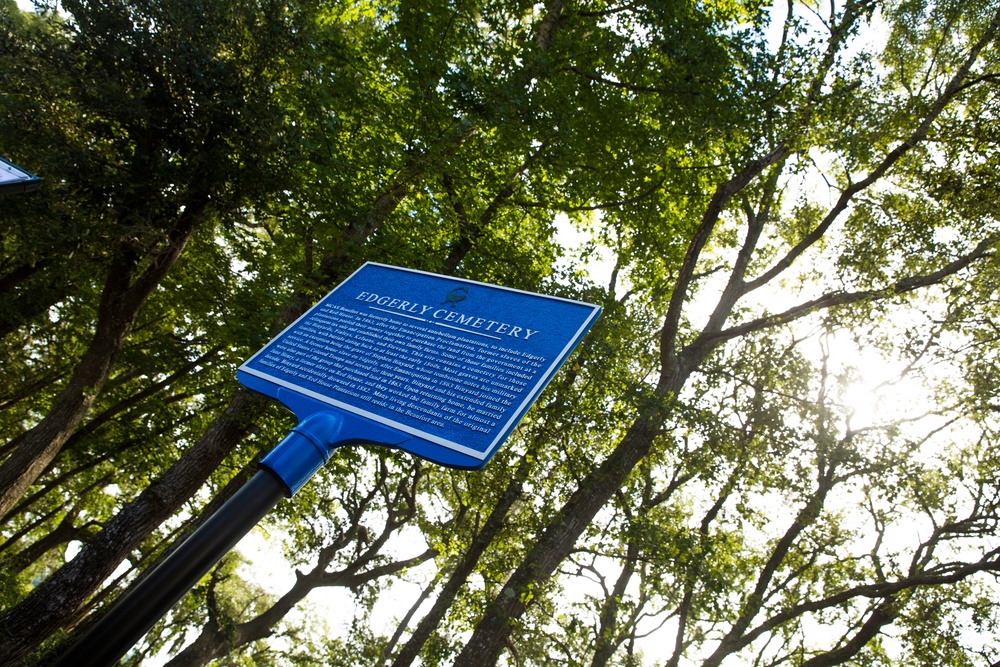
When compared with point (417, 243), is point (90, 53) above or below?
below

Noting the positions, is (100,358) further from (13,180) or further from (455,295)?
(455,295)

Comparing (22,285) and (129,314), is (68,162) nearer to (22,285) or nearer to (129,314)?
(129,314)

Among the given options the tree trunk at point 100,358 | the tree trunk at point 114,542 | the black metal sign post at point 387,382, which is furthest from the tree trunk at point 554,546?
the tree trunk at point 100,358

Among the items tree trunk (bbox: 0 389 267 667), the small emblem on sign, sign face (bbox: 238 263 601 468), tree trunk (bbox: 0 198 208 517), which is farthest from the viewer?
tree trunk (bbox: 0 198 208 517)

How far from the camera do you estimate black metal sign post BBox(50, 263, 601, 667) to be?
1894 millimetres

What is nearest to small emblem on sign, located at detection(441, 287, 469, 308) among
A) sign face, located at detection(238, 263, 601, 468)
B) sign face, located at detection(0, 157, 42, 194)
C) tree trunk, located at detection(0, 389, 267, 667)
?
sign face, located at detection(238, 263, 601, 468)

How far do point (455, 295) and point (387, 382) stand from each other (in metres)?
0.70

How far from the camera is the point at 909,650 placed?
42.7 ft

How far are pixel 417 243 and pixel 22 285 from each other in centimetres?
852

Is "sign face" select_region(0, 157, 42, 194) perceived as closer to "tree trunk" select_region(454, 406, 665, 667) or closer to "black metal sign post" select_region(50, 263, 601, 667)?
"black metal sign post" select_region(50, 263, 601, 667)

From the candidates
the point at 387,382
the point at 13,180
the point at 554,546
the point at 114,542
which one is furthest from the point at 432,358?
the point at 114,542

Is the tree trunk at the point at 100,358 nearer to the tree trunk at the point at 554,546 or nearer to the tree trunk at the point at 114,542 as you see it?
the tree trunk at the point at 114,542

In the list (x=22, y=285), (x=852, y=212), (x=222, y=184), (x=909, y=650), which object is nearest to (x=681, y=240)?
(x=852, y=212)

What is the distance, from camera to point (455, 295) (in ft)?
10.6
